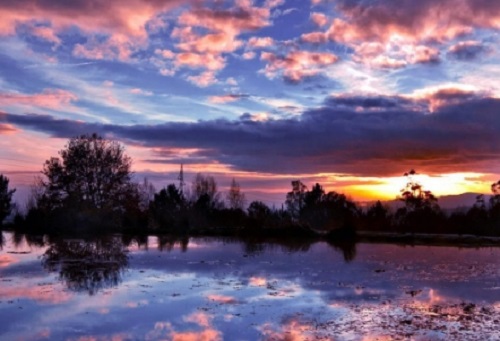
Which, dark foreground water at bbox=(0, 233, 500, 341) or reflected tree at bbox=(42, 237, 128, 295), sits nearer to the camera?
dark foreground water at bbox=(0, 233, 500, 341)

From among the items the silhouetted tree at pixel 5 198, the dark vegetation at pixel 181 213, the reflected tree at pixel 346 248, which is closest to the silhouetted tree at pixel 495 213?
the dark vegetation at pixel 181 213

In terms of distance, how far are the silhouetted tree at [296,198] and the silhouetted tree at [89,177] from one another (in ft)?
78.4

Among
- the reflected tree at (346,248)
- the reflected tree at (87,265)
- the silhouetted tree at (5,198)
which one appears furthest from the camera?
the silhouetted tree at (5,198)

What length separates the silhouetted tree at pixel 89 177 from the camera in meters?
62.1

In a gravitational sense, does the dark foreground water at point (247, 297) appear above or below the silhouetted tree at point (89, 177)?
below

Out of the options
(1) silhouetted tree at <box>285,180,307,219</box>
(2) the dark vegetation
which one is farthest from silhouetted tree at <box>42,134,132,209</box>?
(1) silhouetted tree at <box>285,180,307,219</box>

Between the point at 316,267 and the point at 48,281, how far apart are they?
39.8 ft

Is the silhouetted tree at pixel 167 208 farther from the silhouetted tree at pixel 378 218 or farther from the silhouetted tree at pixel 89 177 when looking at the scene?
the silhouetted tree at pixel 378 218

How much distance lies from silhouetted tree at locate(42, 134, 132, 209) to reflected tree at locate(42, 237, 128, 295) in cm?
2429

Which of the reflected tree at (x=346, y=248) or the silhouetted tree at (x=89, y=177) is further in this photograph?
the silhouetted tree at (x=89, y=177)

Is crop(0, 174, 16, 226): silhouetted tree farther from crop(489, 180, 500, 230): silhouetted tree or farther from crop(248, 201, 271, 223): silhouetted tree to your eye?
crop(489, 180, 500, 230): silhouetted tree

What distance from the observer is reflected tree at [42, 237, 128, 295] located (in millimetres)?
20578

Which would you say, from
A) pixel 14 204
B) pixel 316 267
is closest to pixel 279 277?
pixel 316 267

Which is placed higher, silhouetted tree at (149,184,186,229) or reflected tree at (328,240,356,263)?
silhouetted tree at (149,184,186,229)
